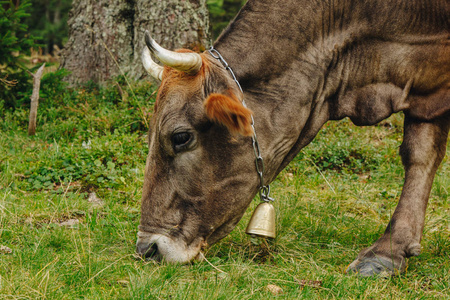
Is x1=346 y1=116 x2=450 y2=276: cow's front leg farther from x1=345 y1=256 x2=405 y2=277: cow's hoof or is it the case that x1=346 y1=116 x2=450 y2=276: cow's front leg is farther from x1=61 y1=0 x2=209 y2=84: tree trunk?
x1=61 y1=0 x2=209 y2=84: tree trunk

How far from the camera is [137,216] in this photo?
4469 mm

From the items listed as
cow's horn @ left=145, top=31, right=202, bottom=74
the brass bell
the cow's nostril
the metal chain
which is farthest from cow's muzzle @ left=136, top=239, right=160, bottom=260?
cow's horn @ left=145, top=31, right=202, bottom=74

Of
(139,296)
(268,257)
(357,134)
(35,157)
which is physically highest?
(139,296)

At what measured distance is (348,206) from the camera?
196 inches

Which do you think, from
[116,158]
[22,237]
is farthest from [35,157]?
[22,237]

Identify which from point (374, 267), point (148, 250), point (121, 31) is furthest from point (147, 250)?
point (121, 31)

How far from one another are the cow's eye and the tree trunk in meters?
4.14

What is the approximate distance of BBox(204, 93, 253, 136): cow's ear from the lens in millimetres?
3027

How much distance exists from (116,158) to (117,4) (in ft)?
9.91

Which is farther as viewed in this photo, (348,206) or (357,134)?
(357,134)

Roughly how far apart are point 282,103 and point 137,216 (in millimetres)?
1745

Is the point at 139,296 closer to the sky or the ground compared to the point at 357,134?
closer to the sky

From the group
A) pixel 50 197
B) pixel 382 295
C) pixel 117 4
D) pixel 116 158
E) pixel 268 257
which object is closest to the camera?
pixel 382 295

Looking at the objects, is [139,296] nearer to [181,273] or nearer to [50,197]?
[181,273]
